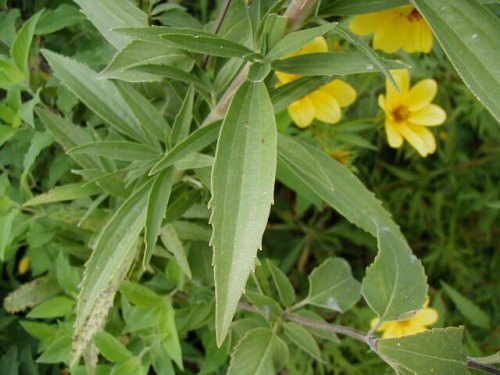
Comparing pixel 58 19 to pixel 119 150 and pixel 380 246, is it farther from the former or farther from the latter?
pixel 380 246

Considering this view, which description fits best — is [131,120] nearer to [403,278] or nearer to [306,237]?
[403,278]

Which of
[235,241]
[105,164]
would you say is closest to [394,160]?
[105,164]

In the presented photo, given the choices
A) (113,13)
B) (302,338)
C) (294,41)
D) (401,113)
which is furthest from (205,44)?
(401,113)

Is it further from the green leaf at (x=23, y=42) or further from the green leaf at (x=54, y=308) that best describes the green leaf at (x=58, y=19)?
the green leaf at (x=54, y=308)

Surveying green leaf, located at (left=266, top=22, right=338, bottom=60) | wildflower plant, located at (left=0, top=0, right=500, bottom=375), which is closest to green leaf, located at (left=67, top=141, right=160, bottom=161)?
wildflower plant, located at (left=0, top=0, right=500, bottom=375)

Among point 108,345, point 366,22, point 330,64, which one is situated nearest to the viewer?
point 330,64

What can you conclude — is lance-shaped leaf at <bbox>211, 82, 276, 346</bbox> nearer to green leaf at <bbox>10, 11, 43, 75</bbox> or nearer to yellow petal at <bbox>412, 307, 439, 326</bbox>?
green leaf at <bbox>10, 11, 43, 75</bbox>

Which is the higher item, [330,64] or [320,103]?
[330,64]
